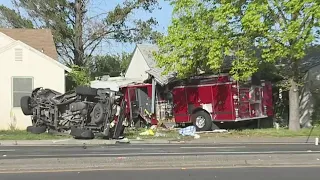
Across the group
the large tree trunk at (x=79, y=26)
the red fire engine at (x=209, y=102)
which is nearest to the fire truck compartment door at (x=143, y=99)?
the red fire engine at (x=209, y=102)

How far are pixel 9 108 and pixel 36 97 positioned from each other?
3.54 metres

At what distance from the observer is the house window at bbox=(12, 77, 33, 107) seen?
83.5 ft

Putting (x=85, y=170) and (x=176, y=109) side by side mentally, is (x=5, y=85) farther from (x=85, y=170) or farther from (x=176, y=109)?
(x=85, y=170)

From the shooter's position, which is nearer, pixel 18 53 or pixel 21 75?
pixel 21 75

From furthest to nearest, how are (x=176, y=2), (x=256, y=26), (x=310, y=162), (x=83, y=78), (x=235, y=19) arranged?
(x=83, y=78)
(x=176, y=2)
(x=235, y=19)
(x=256, y=26)
(x=310, y=162)

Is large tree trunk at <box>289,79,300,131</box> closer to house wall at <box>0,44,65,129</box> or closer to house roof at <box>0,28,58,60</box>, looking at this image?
house wall at <box>0,44,65,129</box>

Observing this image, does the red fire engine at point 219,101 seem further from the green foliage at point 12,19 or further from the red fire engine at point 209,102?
→ the green foliage at point 12,19

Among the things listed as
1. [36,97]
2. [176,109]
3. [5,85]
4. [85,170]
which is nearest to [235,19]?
[176,109]

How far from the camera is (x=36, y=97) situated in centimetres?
2248

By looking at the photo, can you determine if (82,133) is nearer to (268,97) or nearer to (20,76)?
(20,76)

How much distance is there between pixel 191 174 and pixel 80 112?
12.3 meters

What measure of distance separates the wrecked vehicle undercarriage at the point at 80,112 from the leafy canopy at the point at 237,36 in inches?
213

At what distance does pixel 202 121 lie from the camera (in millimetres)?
25797

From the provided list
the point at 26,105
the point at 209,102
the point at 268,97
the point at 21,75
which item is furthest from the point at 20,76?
the point at 268,97
